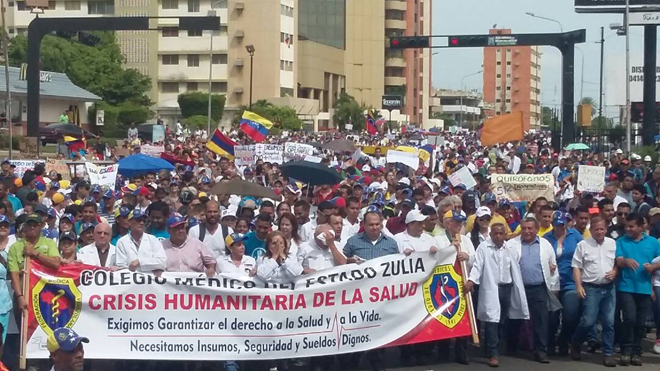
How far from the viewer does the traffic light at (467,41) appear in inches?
1560

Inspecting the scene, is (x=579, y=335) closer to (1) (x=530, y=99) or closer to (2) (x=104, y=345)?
(2) (x=104, y=345)

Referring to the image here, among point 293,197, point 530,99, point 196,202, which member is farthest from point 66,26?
point 530,99

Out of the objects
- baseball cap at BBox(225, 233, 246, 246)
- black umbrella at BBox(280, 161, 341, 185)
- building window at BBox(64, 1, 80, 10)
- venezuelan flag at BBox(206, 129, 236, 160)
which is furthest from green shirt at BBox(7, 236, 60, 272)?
building window at BBox(64, 1, 80, 10)

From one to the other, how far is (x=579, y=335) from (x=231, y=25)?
80882 mm

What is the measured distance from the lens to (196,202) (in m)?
13.3

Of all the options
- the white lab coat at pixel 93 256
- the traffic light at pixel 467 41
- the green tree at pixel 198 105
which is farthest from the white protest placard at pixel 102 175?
the green tree at pixel 198 105

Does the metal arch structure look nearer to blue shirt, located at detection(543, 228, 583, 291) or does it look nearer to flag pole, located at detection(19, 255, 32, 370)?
blue shirt, located at detection(543, 228, 583, 291)

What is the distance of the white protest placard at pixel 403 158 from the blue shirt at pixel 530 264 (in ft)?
40.8

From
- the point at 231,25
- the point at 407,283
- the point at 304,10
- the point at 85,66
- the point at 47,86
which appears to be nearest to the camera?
the point at 407,283

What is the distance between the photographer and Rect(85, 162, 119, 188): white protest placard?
1844 centimetres

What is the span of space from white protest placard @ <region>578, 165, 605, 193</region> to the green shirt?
35.3 ft

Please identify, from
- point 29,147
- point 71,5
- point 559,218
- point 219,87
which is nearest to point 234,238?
point 559,218

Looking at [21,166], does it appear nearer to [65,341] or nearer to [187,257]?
[187,257]

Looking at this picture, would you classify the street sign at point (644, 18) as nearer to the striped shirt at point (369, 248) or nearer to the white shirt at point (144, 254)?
the striped shirt at point (369, 248)
